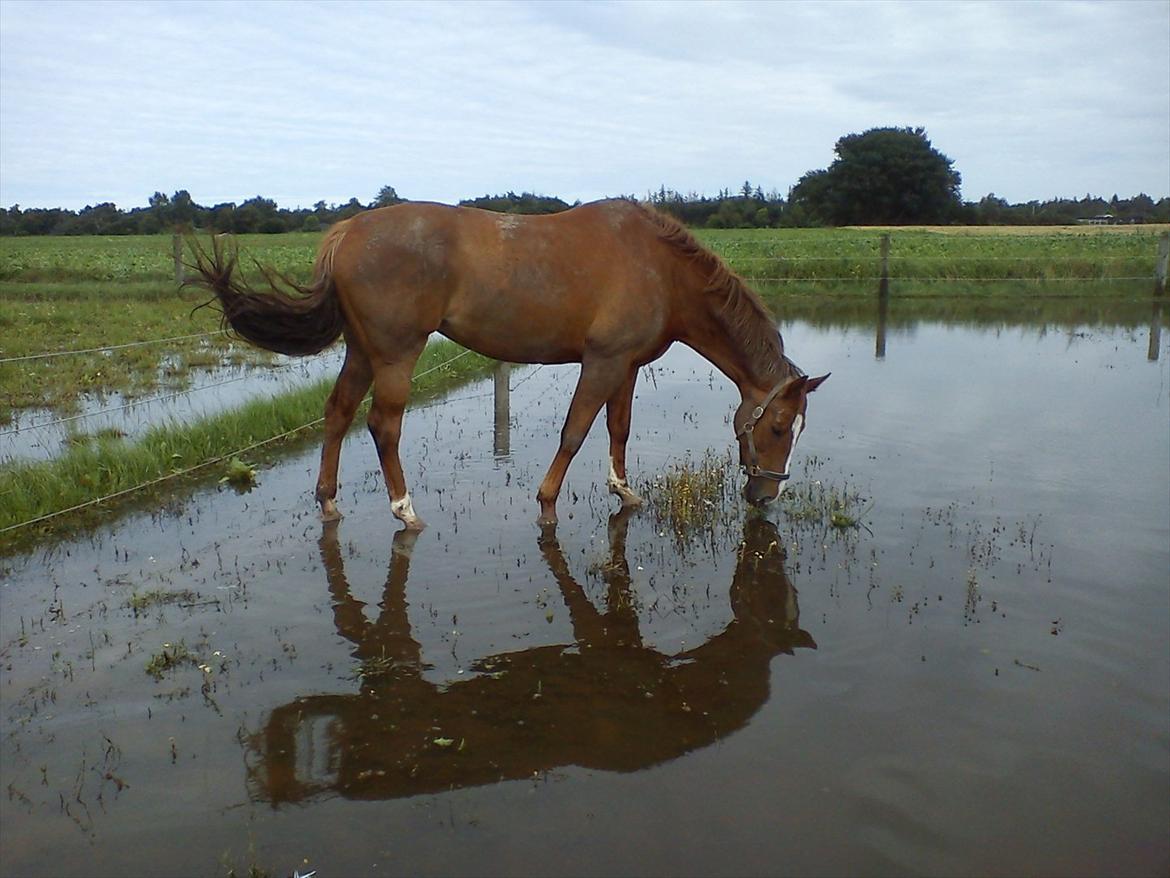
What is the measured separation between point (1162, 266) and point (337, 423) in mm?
18237

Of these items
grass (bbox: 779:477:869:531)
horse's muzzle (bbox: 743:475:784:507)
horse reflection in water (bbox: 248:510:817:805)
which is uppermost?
horse's muzzle (bbox: 743:475:784:507)


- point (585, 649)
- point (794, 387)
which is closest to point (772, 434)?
point (794, 387)

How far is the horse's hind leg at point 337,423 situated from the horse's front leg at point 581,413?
133cm

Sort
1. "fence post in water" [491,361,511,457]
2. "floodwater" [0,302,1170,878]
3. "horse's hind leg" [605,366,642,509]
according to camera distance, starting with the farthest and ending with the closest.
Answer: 1. "fence post in water" [491,361,511,457]
2. "horse's hind leg" [605,366,642,509]
3. "floodwater" [0,302,1170,878]

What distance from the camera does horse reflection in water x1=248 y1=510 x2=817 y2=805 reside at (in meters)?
3.23

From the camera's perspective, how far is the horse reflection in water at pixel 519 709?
3.23 meters

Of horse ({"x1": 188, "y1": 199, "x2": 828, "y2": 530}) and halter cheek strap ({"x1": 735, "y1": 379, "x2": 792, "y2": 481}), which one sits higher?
horse ({"x1": 188, "y1": 199, "x2": 828, "y2": 530})

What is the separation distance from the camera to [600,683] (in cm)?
387

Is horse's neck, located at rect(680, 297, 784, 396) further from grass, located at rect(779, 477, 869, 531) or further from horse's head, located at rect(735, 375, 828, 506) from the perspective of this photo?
grass, located at rect(779, 477, 869, 531)

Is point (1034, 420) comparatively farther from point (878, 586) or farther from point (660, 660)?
point (660, 660)

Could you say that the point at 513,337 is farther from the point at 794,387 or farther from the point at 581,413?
the point at 794,387

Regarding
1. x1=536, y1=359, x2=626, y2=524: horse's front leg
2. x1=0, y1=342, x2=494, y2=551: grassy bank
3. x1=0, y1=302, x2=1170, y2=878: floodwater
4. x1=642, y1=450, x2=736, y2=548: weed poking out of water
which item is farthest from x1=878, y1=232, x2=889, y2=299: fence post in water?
x1=536, y1=359, x2=626, y2=524: horse's front leg

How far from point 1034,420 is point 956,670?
18.1 ft

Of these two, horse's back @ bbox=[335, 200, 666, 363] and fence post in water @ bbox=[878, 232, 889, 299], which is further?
fence post in water @ bbox=[878, 232, 889, 299]
